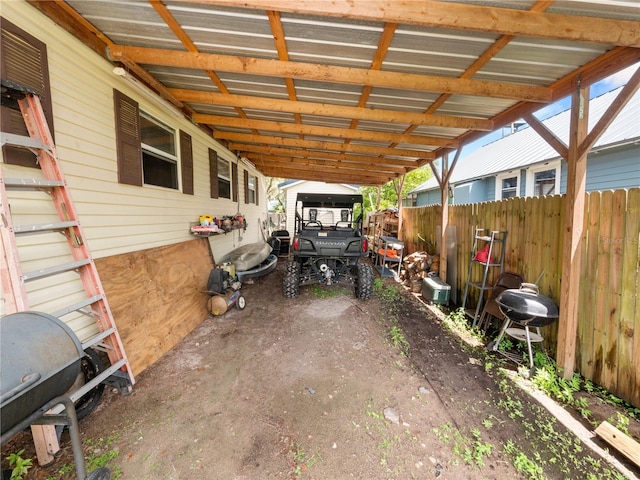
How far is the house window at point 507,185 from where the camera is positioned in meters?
8.48

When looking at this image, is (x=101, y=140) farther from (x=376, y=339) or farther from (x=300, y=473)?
(x=376, y=339)

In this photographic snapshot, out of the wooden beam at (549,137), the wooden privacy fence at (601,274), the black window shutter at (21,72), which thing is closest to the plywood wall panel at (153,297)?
the black window shutter at (21,72)

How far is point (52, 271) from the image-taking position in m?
1.84

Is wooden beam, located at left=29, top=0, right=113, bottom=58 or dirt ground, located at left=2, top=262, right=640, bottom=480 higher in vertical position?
wooden beam, located at left=29, top=0, right=113, bottom=58

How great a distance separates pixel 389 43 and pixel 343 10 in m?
0.72

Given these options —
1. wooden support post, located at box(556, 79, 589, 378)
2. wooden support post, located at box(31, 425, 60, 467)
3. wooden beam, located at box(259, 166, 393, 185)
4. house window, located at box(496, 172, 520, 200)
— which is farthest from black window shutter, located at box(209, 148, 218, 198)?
house window, located at box(496, 172, 520, 200)

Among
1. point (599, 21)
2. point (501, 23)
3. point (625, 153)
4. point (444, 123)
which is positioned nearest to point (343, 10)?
point (501, 23)

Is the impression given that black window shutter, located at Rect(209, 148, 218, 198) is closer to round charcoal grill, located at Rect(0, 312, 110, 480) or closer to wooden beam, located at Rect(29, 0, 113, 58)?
wooden beam, located at Rect(29, 0, 113, 58)

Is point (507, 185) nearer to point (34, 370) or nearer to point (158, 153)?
point (158, 153)

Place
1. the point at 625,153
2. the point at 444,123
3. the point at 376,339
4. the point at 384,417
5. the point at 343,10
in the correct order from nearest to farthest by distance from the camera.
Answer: the point at 343,10
the point at 384,417
the point at 376,339
the point at 444,123
the point at 625,153

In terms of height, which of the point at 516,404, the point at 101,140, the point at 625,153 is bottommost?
the point at 516,404

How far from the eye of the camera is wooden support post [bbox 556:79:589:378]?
8.44 ft

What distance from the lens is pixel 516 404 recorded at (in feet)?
7.68

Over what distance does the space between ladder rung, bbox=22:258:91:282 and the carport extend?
7.23 feet
